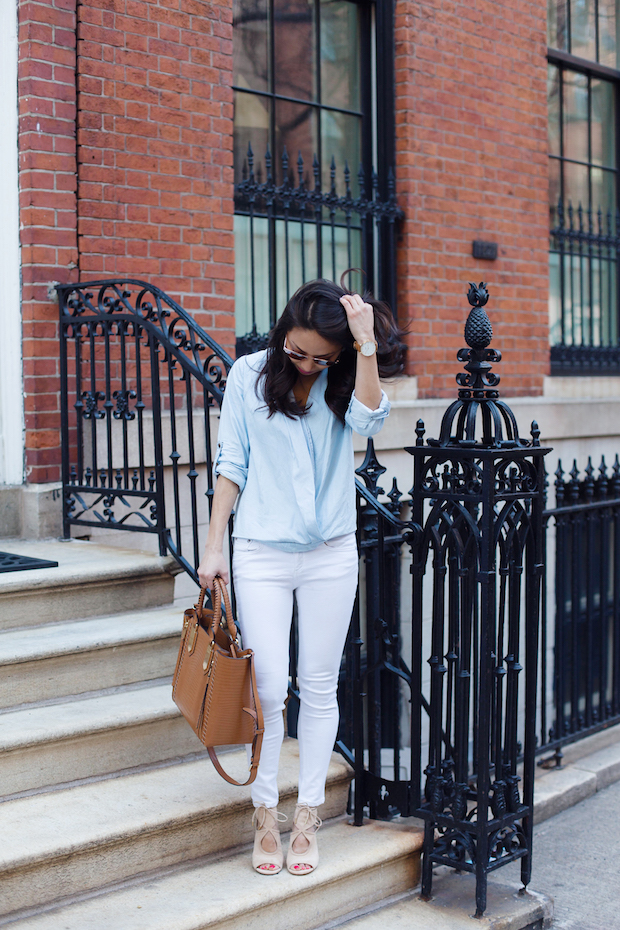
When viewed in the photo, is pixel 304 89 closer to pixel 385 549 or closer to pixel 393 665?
pixel 385 549

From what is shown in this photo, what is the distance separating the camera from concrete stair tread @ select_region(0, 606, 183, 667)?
140 inches

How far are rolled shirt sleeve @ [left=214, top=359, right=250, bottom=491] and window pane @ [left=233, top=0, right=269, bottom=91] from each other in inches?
131

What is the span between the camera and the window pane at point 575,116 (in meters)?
7.93

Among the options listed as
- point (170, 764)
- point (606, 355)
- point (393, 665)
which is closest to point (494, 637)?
point (393, 665)

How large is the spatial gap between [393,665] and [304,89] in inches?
153

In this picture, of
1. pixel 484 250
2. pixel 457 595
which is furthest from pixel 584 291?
pixel 457 595

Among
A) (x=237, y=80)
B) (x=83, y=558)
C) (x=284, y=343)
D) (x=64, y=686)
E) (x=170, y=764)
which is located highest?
(x=237, y=80)

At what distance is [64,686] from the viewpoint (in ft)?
12.0

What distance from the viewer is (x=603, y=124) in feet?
27.2

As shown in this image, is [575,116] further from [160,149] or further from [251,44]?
[160,149]

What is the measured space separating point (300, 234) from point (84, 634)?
323cm

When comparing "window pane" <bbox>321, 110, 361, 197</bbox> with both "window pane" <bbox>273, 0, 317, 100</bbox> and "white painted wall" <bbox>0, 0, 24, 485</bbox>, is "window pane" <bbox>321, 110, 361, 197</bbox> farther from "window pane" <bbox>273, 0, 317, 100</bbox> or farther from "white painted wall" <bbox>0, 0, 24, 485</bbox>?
→ "white painted wall" <bbox>0, 0, 24, 485</bbox>

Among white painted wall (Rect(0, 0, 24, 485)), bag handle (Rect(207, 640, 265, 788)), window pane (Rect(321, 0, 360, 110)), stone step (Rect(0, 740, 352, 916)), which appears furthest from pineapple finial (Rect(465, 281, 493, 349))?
window pane (Rect(321, 0, 360, 110))

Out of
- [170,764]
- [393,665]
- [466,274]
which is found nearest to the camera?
[170,764]
